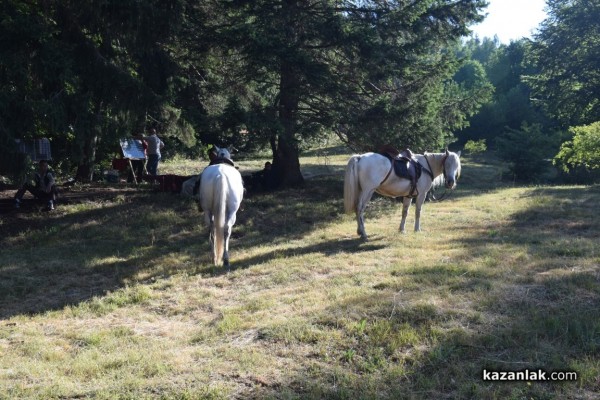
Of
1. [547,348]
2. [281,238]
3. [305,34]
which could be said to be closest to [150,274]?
[281,238]

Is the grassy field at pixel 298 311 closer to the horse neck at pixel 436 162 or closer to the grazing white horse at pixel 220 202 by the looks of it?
Answer: the grazing white horse at pixel 220 202

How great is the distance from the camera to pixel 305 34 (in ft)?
45.6

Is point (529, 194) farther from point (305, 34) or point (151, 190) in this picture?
point (151, 190)

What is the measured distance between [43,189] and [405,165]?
Answer: 9.14m

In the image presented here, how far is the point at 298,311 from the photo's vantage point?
A: 230 inches

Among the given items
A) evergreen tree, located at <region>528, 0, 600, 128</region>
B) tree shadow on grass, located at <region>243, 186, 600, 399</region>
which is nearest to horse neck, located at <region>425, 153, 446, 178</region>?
tree shadow on grass, located at <region>243, 186, 600, 399</region>

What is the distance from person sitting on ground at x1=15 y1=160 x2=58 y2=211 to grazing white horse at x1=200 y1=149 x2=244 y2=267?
576 centimetres

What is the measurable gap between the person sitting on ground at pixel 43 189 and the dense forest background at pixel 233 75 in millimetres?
1082

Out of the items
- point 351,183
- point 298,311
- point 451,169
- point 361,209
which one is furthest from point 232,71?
point 298,311

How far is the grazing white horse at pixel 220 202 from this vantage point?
8539mm

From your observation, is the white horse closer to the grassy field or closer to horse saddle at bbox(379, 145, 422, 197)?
horse saddle at bbox(379, 145, 422, 197)

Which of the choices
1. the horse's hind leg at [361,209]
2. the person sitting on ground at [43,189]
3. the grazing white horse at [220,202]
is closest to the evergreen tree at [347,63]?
the horse's hind leg at [361,209]

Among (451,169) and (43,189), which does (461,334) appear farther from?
(43,189)

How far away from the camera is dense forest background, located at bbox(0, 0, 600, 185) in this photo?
32.2 ft
